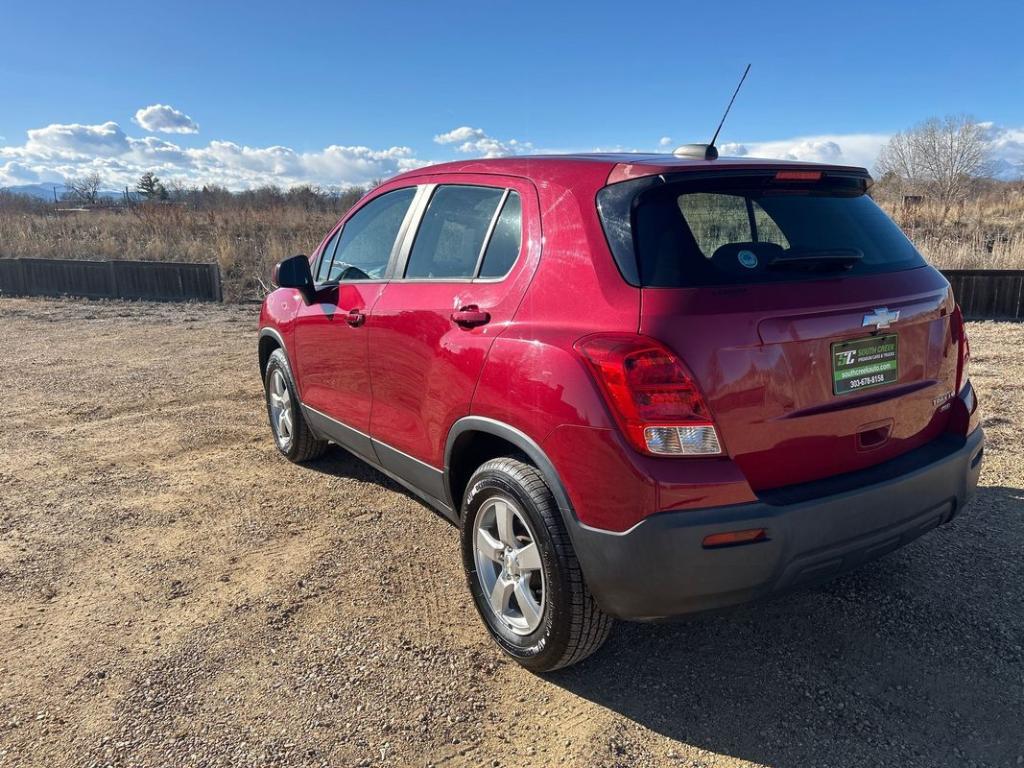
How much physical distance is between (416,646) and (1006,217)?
84.1 feet

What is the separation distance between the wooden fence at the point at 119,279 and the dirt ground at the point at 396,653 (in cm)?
911

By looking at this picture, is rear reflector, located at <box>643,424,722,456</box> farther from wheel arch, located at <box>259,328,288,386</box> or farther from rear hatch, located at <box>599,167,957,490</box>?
wheel arch, located at <box>259,328,288,386</box>

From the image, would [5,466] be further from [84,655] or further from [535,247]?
[535,247]

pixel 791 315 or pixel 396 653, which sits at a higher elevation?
pixel 791 315

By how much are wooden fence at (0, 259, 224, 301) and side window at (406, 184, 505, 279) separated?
425 inches

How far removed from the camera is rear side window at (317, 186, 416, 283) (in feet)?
12.2

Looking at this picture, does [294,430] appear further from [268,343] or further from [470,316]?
[470,316]

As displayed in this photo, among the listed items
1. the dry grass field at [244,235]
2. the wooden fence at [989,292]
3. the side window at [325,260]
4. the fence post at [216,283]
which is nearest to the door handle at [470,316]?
the side window at [325,260]

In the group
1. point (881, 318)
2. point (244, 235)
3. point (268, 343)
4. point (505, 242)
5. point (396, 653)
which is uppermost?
point (244, 235)

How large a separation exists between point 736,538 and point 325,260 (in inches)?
126

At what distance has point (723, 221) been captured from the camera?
8.73 ft

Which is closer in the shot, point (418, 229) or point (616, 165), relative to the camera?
point (616, 165)

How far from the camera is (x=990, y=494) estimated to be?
4.02 m

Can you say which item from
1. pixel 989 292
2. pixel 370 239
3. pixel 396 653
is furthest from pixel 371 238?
pixel 989 292
